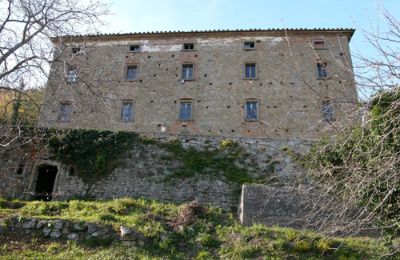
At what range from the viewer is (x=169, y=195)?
630 inches

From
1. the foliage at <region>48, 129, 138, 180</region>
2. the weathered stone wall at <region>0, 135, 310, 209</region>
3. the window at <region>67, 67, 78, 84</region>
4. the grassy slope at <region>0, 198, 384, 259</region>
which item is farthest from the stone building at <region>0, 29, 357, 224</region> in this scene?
the window at <region>67, 67, 78, 84</region>

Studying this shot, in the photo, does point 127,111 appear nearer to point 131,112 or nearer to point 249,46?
point 131,112

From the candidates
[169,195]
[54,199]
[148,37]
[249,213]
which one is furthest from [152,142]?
[148,37]

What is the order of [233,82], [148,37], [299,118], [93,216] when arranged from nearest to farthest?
[93,216]
[299,118]
[233,82]
[148,37]

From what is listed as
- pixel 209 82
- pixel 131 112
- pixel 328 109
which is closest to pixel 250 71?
pixel 209 82

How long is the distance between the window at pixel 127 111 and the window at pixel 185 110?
9.11ft

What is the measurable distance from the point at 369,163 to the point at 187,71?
18.9 metres

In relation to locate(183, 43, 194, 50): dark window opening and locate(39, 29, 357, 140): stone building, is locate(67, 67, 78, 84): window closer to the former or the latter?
locate(39, 29, 357, 140): stone building

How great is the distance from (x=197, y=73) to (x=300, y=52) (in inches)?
234

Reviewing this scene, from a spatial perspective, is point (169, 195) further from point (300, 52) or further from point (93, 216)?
point (300, 52)

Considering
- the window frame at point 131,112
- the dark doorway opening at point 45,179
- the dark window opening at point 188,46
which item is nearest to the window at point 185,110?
the window frame at point 131,112

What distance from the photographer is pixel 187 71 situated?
81.2 feet

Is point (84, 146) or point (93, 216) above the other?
point (84, 146)

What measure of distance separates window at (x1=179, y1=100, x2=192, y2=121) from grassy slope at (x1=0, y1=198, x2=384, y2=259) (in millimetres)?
10552
